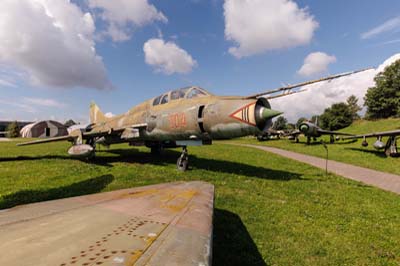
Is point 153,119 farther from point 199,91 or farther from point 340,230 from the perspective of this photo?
point 340,230

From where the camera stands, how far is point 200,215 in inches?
109

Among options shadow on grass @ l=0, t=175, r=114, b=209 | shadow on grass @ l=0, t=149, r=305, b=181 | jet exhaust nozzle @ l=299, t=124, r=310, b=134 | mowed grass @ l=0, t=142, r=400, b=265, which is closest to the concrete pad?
mowed grass @ l=0, t=142, r=400, b=265

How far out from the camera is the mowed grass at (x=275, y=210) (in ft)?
12.8

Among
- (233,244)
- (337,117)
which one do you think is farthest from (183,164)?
(337,117)

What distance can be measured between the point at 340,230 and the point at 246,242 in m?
2.32

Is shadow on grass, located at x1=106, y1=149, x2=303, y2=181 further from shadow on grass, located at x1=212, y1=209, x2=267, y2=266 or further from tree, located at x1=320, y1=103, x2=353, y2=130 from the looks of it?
tree, located at x1=320, y1=103, x2=353, y2=130

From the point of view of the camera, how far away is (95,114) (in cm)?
2033

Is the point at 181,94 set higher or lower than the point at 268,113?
higher

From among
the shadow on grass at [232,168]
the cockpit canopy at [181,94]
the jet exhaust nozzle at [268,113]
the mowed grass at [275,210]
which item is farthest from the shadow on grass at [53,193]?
the jet exhaust nozzle at [268,113]

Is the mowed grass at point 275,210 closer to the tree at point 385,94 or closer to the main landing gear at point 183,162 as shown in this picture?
the main landing gear at point 183,162

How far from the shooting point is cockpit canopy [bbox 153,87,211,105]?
9.34m

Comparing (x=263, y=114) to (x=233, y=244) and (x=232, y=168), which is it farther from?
(x=232, y=168)

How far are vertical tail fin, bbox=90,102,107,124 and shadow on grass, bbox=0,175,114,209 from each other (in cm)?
1239

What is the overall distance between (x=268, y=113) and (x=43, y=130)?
339 feet
